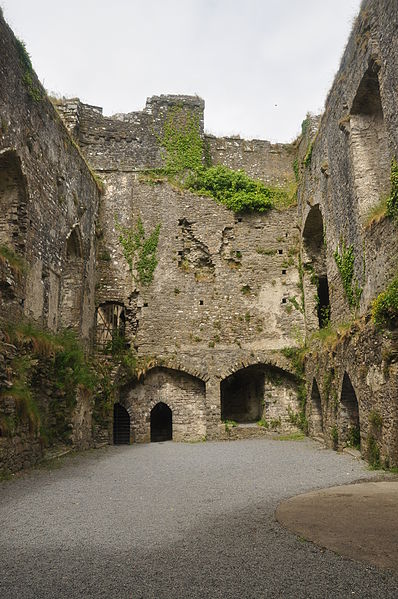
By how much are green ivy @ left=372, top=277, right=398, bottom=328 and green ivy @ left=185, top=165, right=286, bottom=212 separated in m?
9.14

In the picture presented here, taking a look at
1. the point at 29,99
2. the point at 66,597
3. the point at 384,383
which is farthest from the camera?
the point at 29,99

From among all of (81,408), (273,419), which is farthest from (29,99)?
(273,419)

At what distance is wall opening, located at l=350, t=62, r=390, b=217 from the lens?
10.3 meters

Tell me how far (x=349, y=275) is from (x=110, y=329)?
24.6 ft

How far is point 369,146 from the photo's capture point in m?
10.8

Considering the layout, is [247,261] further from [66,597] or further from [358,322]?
[66,597]

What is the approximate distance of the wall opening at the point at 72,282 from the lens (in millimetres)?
12531

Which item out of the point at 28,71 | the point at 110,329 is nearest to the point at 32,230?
the point at 28,71

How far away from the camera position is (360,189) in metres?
10.5

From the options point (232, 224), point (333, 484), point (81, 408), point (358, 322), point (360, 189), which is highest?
point (232, 224)

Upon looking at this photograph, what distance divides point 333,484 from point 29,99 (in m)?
9.42

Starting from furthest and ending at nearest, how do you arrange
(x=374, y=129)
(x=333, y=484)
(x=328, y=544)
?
1. (x=374, y=129)
2. (x=333, y=484)
3. (x=328, y=544)

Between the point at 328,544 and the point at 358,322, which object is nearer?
the point at 328,544

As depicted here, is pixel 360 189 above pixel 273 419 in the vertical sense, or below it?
above
